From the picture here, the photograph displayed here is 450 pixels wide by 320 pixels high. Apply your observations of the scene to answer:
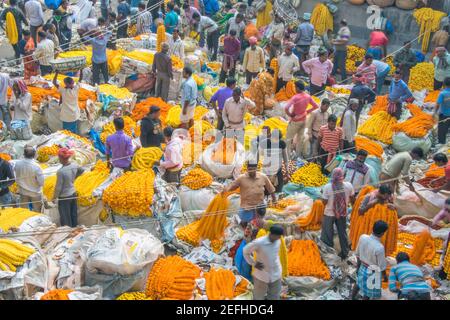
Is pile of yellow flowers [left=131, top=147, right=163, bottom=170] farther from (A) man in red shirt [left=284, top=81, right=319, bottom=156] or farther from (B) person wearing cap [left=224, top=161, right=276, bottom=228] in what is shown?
(A) man in red shirt [left=284, top=81, right=319, bottom=156]

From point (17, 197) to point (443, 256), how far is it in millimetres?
5636

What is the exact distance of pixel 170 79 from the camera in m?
12.9

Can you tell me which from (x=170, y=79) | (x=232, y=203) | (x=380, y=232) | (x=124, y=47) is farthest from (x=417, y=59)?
(x=380, y=232)

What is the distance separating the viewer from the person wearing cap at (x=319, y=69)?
1236 cm

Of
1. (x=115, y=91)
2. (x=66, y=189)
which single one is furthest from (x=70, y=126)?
(x=66, y=189)

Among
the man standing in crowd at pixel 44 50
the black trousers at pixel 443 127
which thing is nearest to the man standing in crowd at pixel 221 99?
the black trousers at pixel 443 127

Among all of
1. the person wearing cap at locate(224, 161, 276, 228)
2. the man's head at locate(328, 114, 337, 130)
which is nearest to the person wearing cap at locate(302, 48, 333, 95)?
the man's head at locate(328, 114, 337, 130)

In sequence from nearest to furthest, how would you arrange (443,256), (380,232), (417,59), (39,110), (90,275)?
1. (380,232)
2. (90,275)
3. (443,256)
4. (39,110)
5. (417,59)

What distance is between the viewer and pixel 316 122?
1047 centimetres

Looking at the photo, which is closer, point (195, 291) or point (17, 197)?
point (195, 291)

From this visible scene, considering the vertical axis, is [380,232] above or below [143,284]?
above

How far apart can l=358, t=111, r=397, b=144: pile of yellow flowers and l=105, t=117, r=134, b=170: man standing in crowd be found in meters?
4.24

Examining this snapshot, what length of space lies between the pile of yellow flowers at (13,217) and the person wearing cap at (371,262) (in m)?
3.98

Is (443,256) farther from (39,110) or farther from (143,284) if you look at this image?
(39,110)
